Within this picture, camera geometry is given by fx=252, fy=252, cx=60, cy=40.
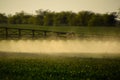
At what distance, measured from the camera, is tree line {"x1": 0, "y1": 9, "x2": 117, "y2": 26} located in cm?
8281

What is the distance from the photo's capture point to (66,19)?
300ft

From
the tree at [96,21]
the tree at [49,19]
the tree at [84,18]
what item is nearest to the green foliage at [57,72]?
the tree at [96,21]

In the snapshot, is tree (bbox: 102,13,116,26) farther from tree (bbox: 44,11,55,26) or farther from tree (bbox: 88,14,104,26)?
tree (bbox: 44,11,55,26)

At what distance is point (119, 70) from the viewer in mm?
11562

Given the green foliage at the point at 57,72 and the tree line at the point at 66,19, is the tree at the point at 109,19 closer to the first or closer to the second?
the tree line at the point at 66,19

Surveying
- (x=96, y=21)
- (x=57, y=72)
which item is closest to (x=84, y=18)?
(x=96, y=21)

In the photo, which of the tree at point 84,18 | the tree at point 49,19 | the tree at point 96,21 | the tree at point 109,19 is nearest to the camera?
the tree at point 109,19

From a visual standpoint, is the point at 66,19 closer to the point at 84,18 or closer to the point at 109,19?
the point at 84,18

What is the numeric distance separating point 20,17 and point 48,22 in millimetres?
12303

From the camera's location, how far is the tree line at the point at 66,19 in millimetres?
82812

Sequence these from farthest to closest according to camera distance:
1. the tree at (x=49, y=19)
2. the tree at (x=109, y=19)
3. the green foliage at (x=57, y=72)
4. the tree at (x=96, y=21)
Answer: the tree at (x=49, y=19) < the tree at (x=96, y=21) < the tree at (x=109, y=19) < the green foliage at (x=57, y=72)

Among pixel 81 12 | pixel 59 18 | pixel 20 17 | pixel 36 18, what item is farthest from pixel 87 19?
pixel 20 17

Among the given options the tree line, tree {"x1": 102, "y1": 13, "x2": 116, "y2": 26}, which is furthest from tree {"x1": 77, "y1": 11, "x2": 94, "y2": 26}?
tree {"x1": 102, "y1": 13, "x2": 116, "y2": 26}

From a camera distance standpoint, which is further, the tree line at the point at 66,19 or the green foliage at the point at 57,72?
the tree line at the point at 66,19
